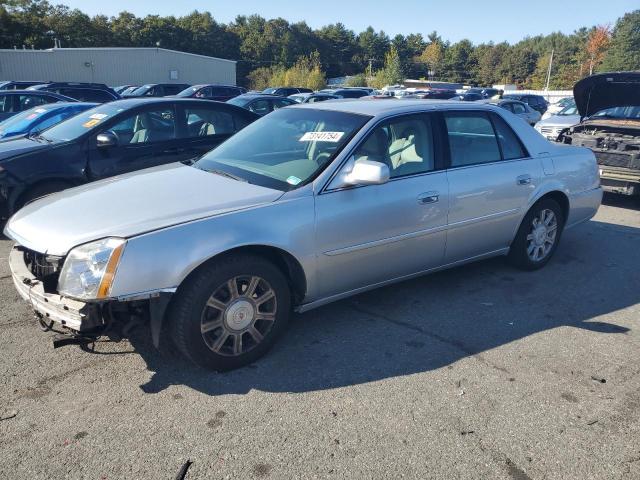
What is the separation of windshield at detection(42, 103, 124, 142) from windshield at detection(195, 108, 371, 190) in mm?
2732

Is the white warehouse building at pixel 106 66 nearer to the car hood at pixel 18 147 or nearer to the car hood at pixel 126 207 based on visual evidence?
the car hood at pixel 18 147

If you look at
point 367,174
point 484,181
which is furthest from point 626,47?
point 367,174

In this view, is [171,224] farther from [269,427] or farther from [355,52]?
[355,52]

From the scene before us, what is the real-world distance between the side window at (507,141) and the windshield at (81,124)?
442cm

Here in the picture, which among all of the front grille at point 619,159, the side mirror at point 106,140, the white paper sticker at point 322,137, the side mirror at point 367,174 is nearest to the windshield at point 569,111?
the front grille at point 619,159

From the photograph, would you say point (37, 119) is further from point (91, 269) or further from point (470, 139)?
point (470, 139)

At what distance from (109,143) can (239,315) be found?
3817 millimetres

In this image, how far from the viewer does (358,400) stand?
3076mm

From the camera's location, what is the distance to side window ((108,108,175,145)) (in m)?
6.52

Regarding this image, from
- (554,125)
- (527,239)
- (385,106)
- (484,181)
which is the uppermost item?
(385,106)

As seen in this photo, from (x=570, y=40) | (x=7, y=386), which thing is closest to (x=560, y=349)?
(x=7, y=386)

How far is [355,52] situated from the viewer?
121438 millimetres

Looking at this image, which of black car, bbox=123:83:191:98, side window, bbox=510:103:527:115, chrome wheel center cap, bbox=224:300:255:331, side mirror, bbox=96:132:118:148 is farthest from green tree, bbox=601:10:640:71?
chrome wheel center cap, bbox=224:300:255:331

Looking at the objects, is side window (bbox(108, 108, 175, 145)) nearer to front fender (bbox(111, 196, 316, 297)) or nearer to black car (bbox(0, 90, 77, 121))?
front fender (bbox(111, 196, 316, 297))
